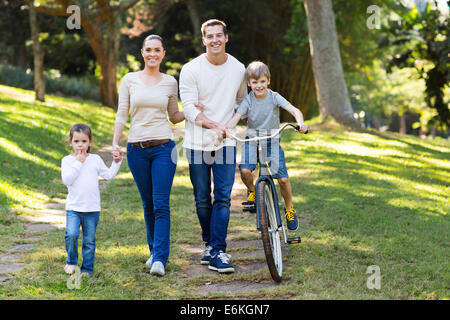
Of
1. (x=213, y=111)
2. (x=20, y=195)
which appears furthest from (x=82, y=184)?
(x=20, y=195)

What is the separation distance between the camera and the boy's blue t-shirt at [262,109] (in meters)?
5.32

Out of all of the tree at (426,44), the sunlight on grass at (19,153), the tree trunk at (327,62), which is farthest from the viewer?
the tree trunk at (327,62)

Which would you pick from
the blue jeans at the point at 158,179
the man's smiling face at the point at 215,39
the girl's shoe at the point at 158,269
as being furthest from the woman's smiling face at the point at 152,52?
the girl's shoe at the point at 158,269

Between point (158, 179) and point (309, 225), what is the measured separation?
9.11 ft

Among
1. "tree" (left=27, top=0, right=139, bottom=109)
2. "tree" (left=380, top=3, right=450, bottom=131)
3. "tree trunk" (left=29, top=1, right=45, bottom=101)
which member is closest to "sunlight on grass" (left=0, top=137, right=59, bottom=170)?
"tree trunk" (left=29, top=1, right=45, bottom=101)

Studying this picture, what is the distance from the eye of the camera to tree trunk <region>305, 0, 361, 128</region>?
15584mm

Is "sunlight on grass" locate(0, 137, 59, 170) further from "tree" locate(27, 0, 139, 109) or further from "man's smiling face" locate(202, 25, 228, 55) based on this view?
"tree" locate(27, 0, 139, 109)

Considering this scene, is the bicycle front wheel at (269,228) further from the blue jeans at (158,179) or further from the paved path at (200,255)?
the blue jeans at (158,179)

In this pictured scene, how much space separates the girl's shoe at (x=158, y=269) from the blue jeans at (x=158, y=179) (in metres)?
0.06

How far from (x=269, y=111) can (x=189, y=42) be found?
993 inches

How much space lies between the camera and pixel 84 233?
17.0ft

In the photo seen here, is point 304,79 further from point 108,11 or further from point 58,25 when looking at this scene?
point 58,25

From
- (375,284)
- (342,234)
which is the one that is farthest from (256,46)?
(375,284)
